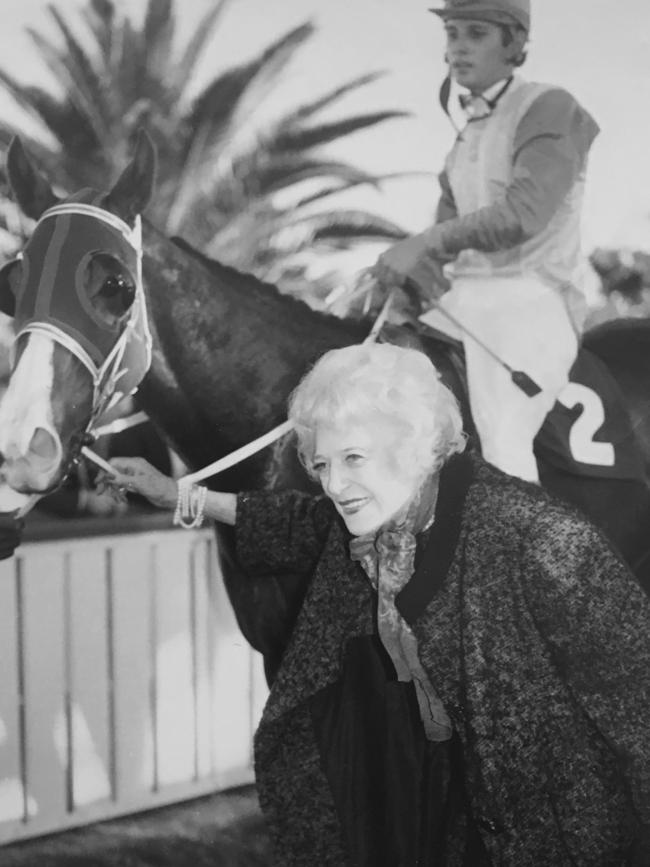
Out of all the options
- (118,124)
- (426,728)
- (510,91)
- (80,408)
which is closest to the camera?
(426,728)

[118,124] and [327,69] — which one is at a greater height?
[327,69]

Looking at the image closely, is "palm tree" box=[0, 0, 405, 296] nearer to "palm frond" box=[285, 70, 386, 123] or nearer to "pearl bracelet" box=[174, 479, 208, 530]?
"palm frond" box=[285, 70, 386, 123]

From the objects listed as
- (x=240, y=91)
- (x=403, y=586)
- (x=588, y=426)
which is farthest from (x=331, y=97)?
(x=403, y=586)

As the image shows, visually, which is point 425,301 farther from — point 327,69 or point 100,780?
point 100,780

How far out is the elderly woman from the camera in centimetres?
96

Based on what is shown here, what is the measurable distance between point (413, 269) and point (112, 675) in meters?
0.82

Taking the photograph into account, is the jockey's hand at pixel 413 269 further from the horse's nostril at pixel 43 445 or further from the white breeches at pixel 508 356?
the horse's nostril at pixel 43 445

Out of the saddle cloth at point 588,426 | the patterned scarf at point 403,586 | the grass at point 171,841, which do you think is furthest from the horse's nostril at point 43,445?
the grass at point 171,841

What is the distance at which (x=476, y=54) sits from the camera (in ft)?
4.63

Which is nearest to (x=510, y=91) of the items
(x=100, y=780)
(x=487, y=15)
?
(x=487, y=15)

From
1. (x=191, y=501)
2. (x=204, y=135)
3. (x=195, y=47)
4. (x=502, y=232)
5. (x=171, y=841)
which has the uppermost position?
(x=195, y=47)

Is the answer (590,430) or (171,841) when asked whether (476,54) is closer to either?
(590,430)

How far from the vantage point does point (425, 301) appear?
140 cm

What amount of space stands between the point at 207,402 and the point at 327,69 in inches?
23.8
